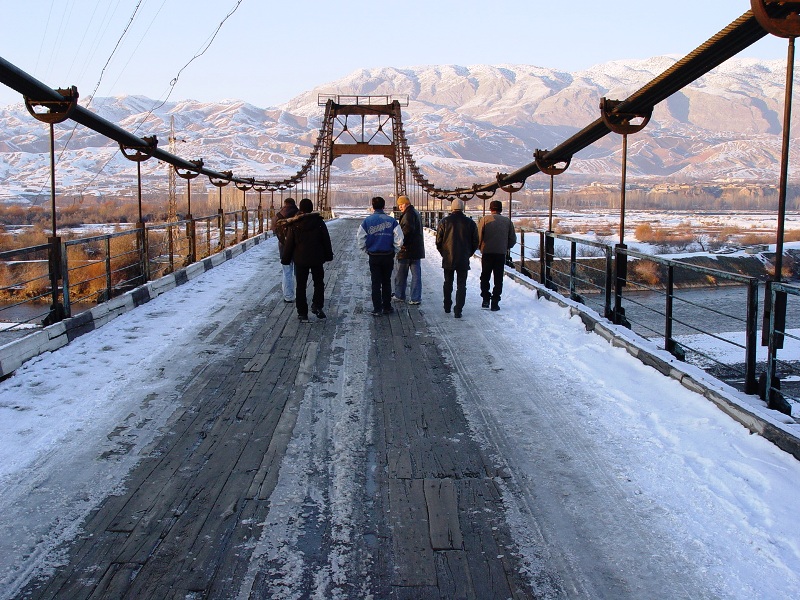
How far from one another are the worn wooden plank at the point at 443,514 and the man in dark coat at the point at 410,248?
6.43 m

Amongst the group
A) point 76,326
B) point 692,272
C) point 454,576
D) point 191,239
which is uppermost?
point 191,239

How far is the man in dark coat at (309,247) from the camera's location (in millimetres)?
9625

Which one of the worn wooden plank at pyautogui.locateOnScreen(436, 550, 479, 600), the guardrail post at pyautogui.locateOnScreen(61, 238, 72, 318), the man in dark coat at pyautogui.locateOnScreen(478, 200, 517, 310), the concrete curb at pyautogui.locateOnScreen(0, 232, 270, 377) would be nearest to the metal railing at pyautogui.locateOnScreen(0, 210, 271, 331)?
the guardrail post at pyautogui.locateOnScreen(61, 238, 72, 318)

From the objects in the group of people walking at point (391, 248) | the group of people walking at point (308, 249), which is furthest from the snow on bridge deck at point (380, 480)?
the group of people walking at point (391, 248)

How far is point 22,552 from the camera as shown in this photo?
3.42 meters

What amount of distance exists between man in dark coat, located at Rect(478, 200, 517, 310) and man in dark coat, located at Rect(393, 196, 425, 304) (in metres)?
0.80

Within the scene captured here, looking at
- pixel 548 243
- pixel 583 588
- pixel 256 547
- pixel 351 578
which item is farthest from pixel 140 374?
pixel 548 243

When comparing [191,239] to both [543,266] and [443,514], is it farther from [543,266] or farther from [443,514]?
[443,514]

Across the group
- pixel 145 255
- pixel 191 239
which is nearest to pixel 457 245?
pixel 145 255

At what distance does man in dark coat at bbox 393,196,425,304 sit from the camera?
1044 centimetres

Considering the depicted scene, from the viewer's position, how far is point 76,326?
27.0 ft

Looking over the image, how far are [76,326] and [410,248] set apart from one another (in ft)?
14.0

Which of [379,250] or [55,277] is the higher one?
[379,250]

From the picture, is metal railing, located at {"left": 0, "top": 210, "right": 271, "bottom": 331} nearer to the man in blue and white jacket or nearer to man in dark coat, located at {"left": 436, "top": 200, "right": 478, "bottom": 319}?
the man in blue and white jacket
